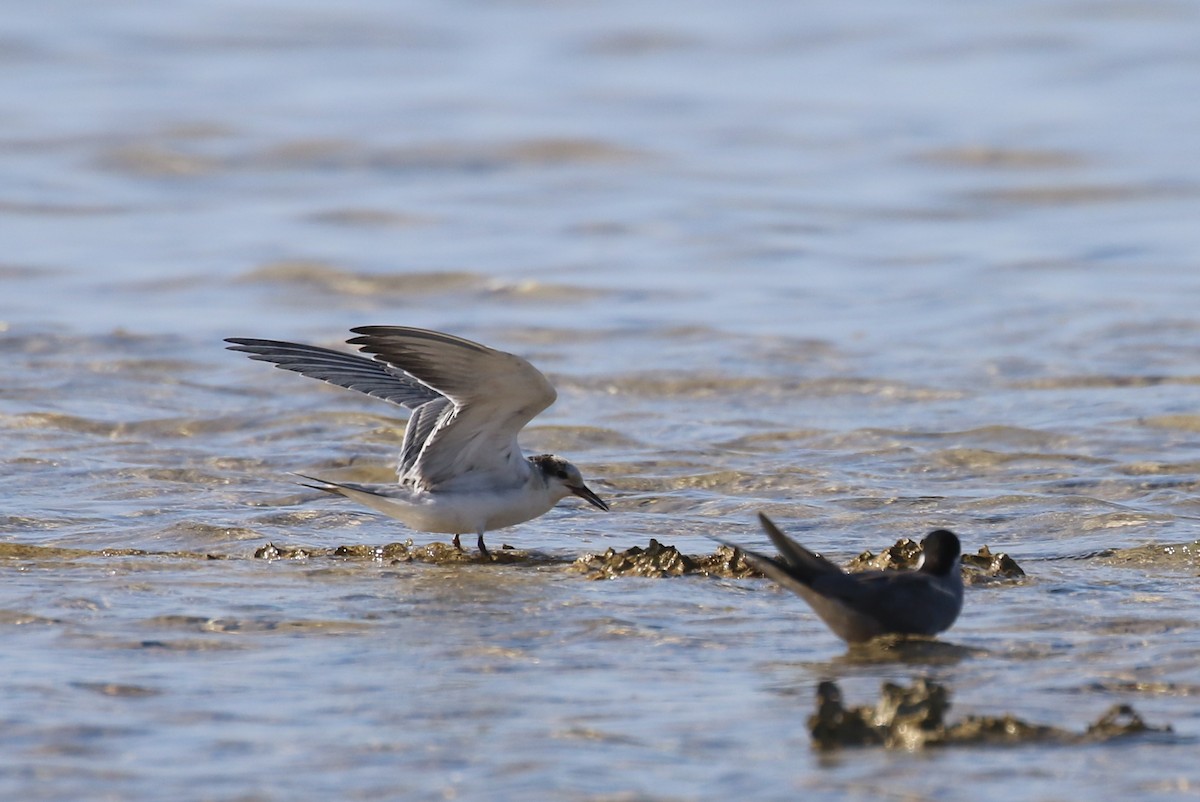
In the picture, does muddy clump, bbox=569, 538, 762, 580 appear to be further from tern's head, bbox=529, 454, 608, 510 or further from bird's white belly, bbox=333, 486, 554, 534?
tern's head, bbox=529, 454, 608, 510

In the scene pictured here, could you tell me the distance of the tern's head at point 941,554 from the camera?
20.3ft

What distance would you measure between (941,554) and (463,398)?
2.36 metres

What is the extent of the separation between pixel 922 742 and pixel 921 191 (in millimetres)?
14162

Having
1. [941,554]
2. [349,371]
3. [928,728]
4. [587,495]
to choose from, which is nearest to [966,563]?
[941,554]

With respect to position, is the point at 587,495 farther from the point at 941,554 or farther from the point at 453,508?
the point at 941,554

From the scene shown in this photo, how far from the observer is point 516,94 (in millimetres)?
23516

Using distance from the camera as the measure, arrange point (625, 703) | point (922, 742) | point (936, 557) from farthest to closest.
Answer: point (936, 557) < point (625, 703) < point (922, 742)

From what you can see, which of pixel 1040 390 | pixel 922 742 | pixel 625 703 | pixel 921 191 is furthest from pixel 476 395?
pixel 921 191

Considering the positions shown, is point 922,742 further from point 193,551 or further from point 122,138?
point 122,138

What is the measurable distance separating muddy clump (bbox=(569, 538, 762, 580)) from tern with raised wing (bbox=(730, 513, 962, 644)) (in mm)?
1069

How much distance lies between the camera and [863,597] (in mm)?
5891

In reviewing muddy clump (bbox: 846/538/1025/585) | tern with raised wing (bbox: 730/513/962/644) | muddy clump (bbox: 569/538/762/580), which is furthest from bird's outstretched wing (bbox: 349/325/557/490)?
tern with raised wing (bbox: 730/513/962/644)

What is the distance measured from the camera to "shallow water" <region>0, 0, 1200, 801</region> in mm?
5031

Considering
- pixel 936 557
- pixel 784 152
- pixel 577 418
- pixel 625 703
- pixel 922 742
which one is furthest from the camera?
pixel 784 152
